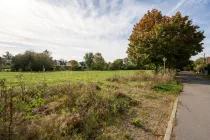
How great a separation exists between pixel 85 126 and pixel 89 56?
77.2m

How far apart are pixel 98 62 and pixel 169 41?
5692 centimetres

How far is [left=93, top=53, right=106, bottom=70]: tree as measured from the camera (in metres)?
70.0

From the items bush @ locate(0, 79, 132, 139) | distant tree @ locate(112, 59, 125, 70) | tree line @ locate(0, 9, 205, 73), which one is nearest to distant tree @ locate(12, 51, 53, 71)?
distant tree @ locate(112, 59, 125, 70)

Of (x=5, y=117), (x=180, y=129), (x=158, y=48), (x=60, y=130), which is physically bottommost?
(x=180, y=129)

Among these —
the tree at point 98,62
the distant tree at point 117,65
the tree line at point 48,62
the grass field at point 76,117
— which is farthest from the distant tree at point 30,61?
the grass field at point 76,117

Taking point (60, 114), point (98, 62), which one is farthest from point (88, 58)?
point (60, 114)

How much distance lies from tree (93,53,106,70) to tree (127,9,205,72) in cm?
4843

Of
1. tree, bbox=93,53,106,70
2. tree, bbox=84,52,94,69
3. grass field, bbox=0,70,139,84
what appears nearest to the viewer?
grass field, bbox=0,70,139,84

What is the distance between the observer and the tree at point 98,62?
70037 millimetres

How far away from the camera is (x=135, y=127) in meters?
4.55

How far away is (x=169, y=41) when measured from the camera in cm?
1833

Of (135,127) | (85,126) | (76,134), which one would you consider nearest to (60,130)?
(76,134)

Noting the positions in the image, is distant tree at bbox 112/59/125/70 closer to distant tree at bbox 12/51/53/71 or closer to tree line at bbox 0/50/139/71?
tree line at bbox 0/50/139/71

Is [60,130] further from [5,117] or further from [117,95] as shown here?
[117,95]
